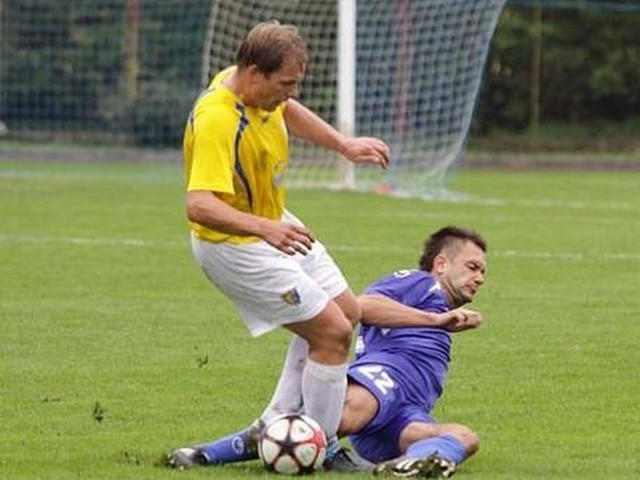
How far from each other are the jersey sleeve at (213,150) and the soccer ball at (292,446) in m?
0.91

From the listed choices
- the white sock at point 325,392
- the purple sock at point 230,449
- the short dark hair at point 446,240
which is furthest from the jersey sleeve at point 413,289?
the purple sock at point 230,449

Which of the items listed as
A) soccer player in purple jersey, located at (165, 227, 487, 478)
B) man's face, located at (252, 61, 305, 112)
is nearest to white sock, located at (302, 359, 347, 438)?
soccer player in purple jersey, located at (165, 227, 487, 478)

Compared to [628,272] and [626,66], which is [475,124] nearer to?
[626,66]

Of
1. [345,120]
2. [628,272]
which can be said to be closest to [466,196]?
[345,120]

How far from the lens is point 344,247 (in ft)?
56.4

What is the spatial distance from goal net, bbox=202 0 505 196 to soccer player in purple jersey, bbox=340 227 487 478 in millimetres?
16304

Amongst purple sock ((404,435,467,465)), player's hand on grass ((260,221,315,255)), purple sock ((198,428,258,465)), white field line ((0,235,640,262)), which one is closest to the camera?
player's hand on grass ((260,221,315,255))

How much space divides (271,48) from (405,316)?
3.82 ft

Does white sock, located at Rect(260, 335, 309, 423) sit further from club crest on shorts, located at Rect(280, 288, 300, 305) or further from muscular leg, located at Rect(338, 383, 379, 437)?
club crest on shorts, located at Rect(280, 288, 300, 305)

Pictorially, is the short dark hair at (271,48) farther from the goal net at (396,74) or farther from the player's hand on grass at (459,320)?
the goal net at (396,74)

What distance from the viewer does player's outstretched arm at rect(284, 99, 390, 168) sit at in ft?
26.1

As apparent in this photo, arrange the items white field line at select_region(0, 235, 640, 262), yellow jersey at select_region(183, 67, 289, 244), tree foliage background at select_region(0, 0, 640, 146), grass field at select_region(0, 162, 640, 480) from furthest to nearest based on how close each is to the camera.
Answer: tree foliage background at select_region(0, 0, 640, 146)
white field line at select_region(0, 235, 640, 262)
grass field at select_region(0, 162, 640, 480)
yellow jersey at select_region(183, 67, 289, 244)

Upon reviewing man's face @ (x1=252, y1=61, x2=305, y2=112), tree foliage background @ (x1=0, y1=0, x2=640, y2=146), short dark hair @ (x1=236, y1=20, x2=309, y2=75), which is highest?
short dark hair @ (x1=236, y1=20, x2=309, y2=75)

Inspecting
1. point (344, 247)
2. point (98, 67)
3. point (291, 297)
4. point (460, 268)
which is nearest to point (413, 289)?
point (460, 268)
